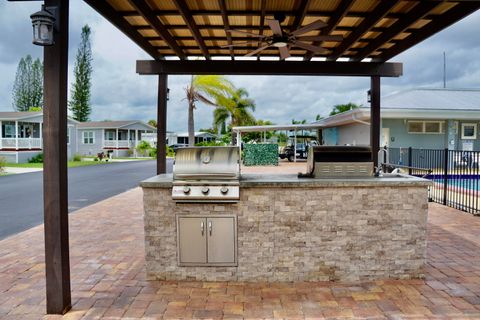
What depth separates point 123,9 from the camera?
4562mm

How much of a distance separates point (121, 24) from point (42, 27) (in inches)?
85.0

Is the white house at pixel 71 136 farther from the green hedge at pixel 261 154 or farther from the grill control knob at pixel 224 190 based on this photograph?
the grill control knob at pixel 224 190

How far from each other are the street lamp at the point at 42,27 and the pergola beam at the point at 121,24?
129cm

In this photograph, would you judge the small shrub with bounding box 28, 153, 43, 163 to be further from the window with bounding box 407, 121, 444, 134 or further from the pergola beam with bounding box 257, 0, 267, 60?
the pergola beam with bounding box 257, 0, 267, 60

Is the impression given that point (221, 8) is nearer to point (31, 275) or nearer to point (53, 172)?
point (53, 172)

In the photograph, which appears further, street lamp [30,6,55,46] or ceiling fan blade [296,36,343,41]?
ceiling fan blade [296,36,343,41]

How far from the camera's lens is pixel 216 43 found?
608 cm

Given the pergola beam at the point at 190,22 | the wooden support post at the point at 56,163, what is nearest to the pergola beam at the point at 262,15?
the pergola beam at the point at 190,22

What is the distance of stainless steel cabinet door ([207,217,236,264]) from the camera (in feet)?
12.2

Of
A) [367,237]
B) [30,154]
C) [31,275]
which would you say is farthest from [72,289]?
[30,154]

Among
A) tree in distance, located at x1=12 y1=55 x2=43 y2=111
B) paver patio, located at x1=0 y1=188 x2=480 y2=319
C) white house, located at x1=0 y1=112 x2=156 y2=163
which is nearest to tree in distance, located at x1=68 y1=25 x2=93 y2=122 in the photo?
white house, located at x1=0 y1=112 x2=156 y2=163

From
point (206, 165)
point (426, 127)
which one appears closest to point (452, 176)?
point (206, 165)

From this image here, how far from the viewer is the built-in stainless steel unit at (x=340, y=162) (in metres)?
3.95

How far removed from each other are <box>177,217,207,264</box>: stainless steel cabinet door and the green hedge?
635 inches
